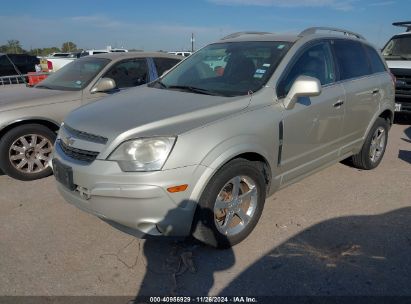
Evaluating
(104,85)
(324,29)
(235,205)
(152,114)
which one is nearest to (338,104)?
(324,29)

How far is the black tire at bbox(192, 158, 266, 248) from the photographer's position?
2930mm

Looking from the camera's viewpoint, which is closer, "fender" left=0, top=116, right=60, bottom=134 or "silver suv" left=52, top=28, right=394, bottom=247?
"silver suv" left=52, top=28, right=394, bottom=247

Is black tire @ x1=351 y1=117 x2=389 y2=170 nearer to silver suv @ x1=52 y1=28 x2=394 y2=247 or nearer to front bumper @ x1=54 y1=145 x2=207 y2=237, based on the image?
silver suv @ x1=52 y1=28 x2=394 y2=247

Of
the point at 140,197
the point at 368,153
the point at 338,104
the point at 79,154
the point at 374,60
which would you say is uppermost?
the point at 374,60

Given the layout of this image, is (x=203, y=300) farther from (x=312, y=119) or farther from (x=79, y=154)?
(x=312, y=119)

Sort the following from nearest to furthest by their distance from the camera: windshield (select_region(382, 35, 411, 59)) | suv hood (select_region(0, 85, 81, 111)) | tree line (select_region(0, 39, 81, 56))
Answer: suv hood (select_region(0, 85, 81, 111)) < windshield (select_region(382, 35, 411, 59)) < tree line (select_region(0, 39, 81, 56))

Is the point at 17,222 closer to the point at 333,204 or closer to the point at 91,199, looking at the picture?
the point at 91,199

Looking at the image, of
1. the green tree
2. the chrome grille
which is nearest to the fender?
the chrome grille

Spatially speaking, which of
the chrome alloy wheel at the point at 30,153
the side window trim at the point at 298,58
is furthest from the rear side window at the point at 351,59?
the chrome alloy wheel at the point at 30,153

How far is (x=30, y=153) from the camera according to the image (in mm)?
4863

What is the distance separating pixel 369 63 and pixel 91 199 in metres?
3.99

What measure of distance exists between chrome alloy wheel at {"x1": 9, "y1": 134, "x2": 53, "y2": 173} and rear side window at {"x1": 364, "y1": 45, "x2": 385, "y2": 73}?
14.4ft

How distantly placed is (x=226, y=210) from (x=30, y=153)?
2969 millimetres

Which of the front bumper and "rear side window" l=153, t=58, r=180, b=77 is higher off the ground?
"rear side window" l=153, t=58, r=180, b=77
